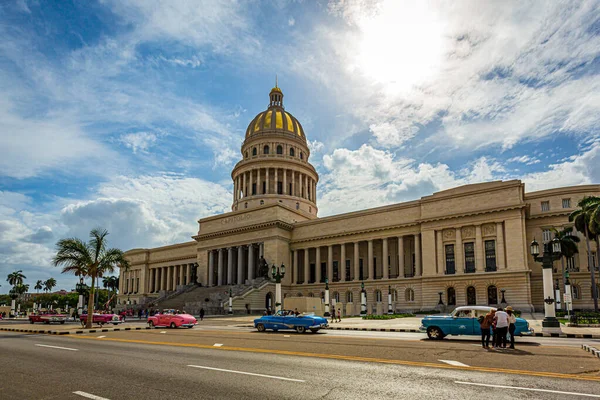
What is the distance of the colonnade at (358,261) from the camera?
201ft

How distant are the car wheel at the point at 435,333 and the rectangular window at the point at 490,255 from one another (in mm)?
34635

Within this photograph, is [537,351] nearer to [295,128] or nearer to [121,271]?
[295,128]

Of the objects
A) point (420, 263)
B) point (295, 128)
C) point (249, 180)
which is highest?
point (295, 128)

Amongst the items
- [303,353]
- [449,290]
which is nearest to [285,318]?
[303,353]

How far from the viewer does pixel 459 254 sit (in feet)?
176

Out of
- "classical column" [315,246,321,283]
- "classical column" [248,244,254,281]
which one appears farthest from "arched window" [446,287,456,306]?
"classical column" [248,244,254,281]

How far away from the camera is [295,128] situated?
9194cm

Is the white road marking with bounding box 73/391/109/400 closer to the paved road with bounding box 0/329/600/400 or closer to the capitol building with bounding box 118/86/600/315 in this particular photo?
the paved road with bounding box 0/329/600/400

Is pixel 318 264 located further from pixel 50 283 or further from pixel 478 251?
pixel 50 283

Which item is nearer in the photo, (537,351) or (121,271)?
(537,351)

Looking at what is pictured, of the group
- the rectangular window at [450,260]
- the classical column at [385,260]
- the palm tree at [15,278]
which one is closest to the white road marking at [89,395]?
the rectangular window at [450,260]

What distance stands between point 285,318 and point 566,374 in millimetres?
17570

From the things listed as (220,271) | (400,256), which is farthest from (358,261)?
(220,271)

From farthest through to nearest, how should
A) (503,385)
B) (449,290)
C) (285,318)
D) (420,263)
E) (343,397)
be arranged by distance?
(420,263), (449,290), (285,318), (503,385), (343,397)
